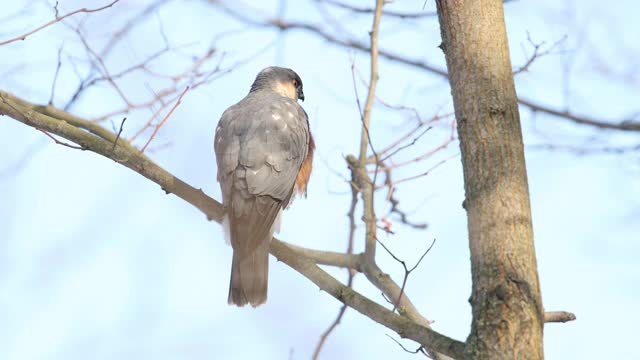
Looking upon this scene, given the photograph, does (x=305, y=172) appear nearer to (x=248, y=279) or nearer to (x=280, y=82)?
(x=248, y=279)

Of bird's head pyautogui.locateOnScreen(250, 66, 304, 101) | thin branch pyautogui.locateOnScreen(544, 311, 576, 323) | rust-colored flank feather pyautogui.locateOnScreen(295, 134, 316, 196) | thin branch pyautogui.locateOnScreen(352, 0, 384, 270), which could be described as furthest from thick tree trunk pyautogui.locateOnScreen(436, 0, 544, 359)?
bird's head pyautogui.locateOnScreen(250, 66, 304, 101)

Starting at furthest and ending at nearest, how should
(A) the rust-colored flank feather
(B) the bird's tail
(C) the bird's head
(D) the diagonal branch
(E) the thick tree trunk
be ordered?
(C) the bird's head
(A) the rust-colored flank feather
(B) the bird's tail
(D) the diagonal branch
(E) the thick tree trunk

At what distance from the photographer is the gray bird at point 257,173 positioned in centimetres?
427

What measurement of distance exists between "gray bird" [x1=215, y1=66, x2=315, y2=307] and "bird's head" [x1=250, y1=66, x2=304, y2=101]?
1.76 feet

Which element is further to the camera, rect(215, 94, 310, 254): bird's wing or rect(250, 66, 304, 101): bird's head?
rect(250, 66, 304, 101): bird's head

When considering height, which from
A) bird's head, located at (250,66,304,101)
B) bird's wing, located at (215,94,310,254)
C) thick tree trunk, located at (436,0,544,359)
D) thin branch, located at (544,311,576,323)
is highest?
bird's head, located at (250,66,304,101)

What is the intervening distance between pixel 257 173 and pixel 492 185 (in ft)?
5.94

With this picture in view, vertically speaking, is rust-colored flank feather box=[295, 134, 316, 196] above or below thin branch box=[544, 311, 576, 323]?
above

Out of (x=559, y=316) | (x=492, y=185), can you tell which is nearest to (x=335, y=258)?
(x=492, y=185)

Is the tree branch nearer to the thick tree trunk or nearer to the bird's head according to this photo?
the thick tree trunk

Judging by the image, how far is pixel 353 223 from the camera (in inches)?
187

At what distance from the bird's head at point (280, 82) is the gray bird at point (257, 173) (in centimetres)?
54

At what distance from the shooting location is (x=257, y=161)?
4582mm

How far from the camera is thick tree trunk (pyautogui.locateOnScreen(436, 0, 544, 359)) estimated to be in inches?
109
